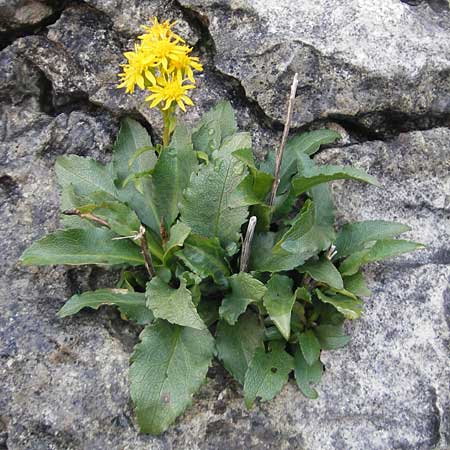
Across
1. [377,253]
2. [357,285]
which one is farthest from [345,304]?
[377,253]

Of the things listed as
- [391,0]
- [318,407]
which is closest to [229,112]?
[391,0]

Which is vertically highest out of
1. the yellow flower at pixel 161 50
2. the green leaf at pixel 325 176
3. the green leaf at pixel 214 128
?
the yellow flower at pixel 161 50

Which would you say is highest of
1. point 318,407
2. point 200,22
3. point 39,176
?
point 200,22

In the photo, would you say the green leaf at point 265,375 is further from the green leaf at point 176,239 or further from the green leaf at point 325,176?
the green leaf at point 325,176

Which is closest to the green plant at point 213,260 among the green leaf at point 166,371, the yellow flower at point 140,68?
the green leaf at point 166,371

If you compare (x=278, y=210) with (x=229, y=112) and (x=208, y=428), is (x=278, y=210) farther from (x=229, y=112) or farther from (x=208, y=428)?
(x=208, y=428)

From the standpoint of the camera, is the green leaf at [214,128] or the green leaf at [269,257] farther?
the green leaf at [214,128]

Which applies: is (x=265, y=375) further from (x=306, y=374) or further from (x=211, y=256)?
(x=211, y=256)
